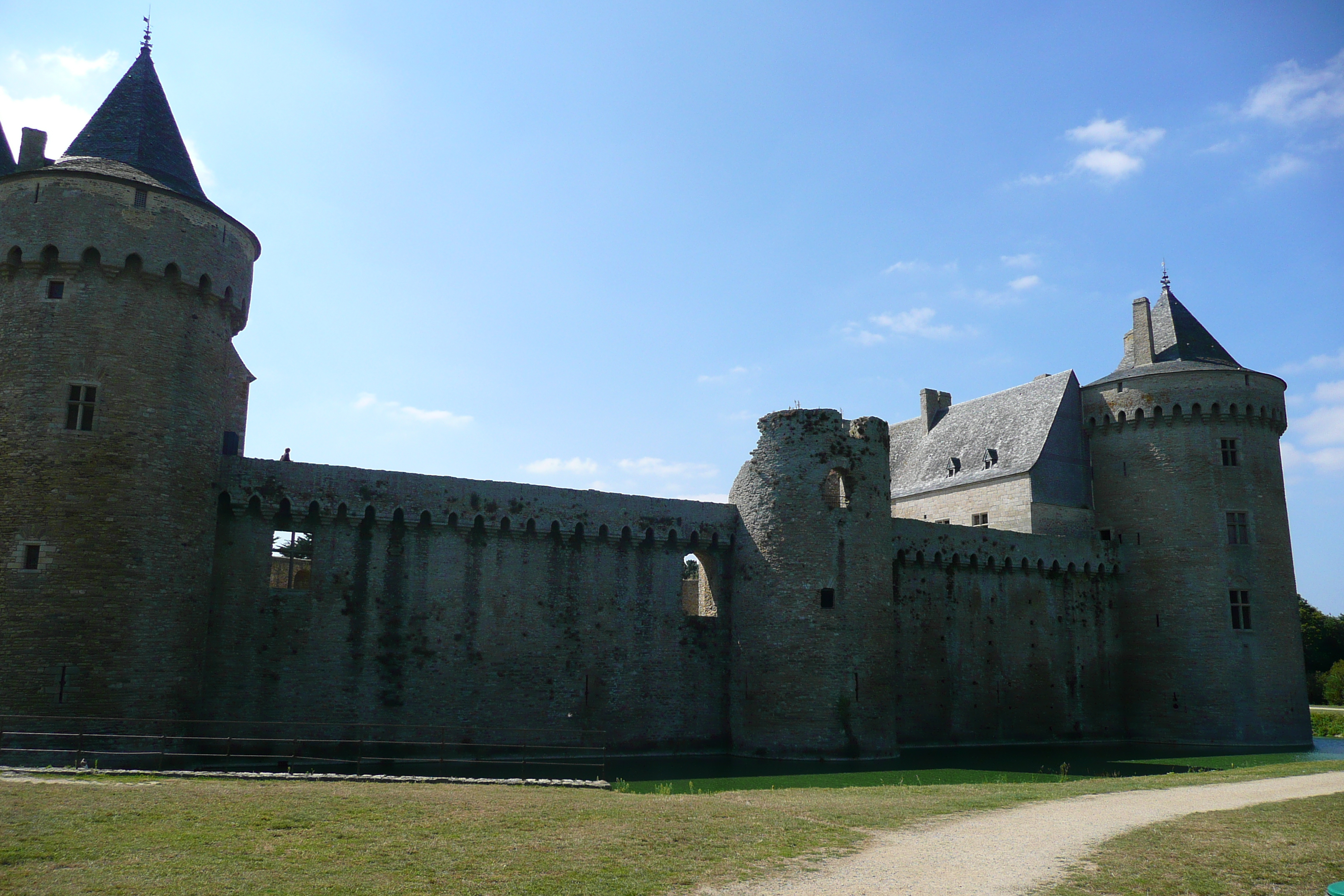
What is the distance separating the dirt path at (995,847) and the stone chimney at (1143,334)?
22.5m

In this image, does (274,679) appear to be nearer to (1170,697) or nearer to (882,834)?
(882,834)

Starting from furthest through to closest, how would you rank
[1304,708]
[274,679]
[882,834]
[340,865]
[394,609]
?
1. [1304,708]
2. [394,609]
3. [274,679]
4. [882,834]
5. [340,865]

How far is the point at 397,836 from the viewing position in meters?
12.0

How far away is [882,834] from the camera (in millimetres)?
13555

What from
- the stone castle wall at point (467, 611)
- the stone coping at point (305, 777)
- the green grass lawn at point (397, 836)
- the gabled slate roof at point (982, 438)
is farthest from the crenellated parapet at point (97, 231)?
the gabled slate roof at point (982, 438)

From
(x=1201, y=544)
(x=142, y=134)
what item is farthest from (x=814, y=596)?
(x=142, y=134)

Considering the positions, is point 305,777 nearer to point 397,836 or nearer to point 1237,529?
point 397,836

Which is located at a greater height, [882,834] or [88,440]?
[88,440]

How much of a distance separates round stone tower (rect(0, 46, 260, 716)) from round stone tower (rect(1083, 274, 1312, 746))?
31.3m

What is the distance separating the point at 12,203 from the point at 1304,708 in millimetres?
42067

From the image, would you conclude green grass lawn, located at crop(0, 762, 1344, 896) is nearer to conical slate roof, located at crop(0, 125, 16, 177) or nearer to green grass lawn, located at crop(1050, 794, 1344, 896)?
green grass lawn, located at crop(1050, 794, 1344, 896)

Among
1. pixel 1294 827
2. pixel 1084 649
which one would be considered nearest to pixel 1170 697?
pixel 1084 649

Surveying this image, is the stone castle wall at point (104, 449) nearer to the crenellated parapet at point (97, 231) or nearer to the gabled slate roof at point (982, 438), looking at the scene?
the crenellated parapet at point (97, 231)

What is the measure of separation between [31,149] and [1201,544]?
3831 cm
